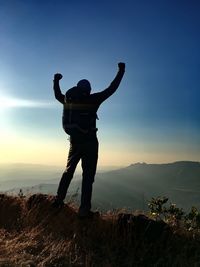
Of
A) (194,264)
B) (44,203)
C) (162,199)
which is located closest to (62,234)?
(44,203)

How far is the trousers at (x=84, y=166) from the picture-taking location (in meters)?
10.0

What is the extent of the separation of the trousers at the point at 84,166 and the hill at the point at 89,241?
1.64 feet

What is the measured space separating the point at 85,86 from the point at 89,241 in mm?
3813

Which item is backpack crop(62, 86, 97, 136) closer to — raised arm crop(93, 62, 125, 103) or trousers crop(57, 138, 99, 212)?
raised arm crop(93, 62, 125, 103)

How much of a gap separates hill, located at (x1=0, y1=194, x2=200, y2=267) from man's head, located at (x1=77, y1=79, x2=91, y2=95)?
293 cm

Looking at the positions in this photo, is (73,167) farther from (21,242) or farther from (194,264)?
(194,264)

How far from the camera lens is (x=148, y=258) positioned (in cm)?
801

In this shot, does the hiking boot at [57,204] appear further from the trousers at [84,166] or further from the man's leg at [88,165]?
the man's leg at [88,165]

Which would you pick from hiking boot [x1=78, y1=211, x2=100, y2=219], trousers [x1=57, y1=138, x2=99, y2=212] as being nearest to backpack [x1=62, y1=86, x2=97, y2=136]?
trousers [x1=57, y1=138, x2=99, y2=212]

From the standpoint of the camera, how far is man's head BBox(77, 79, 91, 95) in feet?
33.6

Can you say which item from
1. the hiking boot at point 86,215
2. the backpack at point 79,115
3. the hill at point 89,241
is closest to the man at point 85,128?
the backpack at point 79,115

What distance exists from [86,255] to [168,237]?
1963mm

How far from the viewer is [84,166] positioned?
33.5 feet

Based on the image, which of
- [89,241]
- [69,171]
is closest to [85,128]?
[69,171]
